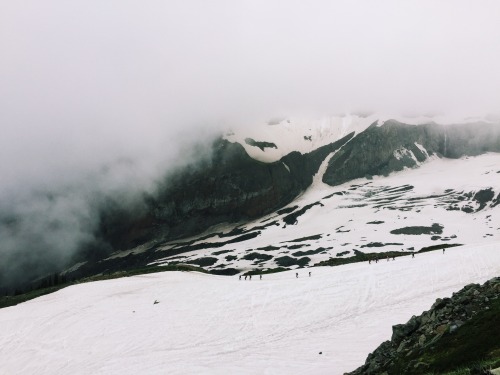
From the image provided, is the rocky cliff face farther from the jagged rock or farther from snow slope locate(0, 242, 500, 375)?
snow slope locate(0, 242, 500, 375)

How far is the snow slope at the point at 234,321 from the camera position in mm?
38688

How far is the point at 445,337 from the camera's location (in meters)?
21.2

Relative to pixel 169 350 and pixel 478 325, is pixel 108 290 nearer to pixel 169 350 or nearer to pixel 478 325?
pixel 169 350

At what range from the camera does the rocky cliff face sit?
1773cm

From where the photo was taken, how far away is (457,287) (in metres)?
52.1

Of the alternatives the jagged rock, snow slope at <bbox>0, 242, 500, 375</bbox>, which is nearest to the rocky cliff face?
the jagged rock

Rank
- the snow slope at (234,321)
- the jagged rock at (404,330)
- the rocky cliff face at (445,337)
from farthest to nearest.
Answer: the snow slope at (234,321) < the jagged rock at (404,330) < the rocky cliff face at (445,337)

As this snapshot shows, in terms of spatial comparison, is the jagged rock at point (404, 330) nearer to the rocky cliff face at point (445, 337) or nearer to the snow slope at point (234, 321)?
the rocky cliff face at point (445, 337)

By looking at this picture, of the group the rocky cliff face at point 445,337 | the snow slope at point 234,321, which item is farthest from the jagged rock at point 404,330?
the snow slope at point 234,321

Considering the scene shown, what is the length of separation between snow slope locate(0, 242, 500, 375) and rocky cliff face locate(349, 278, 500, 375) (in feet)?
28.6

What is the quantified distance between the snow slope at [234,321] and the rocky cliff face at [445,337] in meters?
8.71

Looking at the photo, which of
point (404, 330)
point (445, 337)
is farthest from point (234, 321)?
point (445, 337)

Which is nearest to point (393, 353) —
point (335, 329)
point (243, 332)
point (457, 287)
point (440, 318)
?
point (440, 318)

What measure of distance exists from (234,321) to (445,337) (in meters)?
32.8
